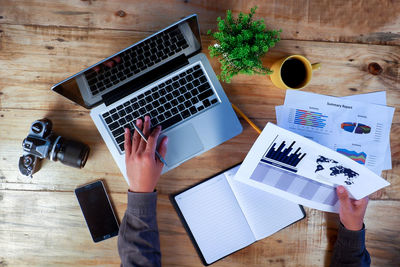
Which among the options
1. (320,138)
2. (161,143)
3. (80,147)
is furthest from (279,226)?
(80,147)

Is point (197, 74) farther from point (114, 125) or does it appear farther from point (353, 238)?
point (353, 238)

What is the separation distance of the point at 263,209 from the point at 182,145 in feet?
1.17

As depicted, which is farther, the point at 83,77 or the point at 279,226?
the point at 279,226

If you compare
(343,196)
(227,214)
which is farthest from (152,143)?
(343,196)

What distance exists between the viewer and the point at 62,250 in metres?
0.90

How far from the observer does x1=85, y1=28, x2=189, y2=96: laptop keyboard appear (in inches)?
31.4

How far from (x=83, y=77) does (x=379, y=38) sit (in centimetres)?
99

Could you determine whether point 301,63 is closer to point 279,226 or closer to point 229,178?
point 229,178

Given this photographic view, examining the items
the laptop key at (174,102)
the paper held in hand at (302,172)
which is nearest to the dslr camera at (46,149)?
the laptop key at (174,102)

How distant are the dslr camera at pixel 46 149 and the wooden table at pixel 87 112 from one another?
46mm

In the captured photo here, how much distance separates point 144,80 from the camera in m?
0.83

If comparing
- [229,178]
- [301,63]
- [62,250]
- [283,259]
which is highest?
[301,63]

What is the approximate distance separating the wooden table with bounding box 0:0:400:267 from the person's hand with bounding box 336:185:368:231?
0.21 ft

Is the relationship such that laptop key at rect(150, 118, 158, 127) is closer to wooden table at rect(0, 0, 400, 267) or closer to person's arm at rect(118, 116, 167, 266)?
person's arm at rect(118, 116, 167, 266)
